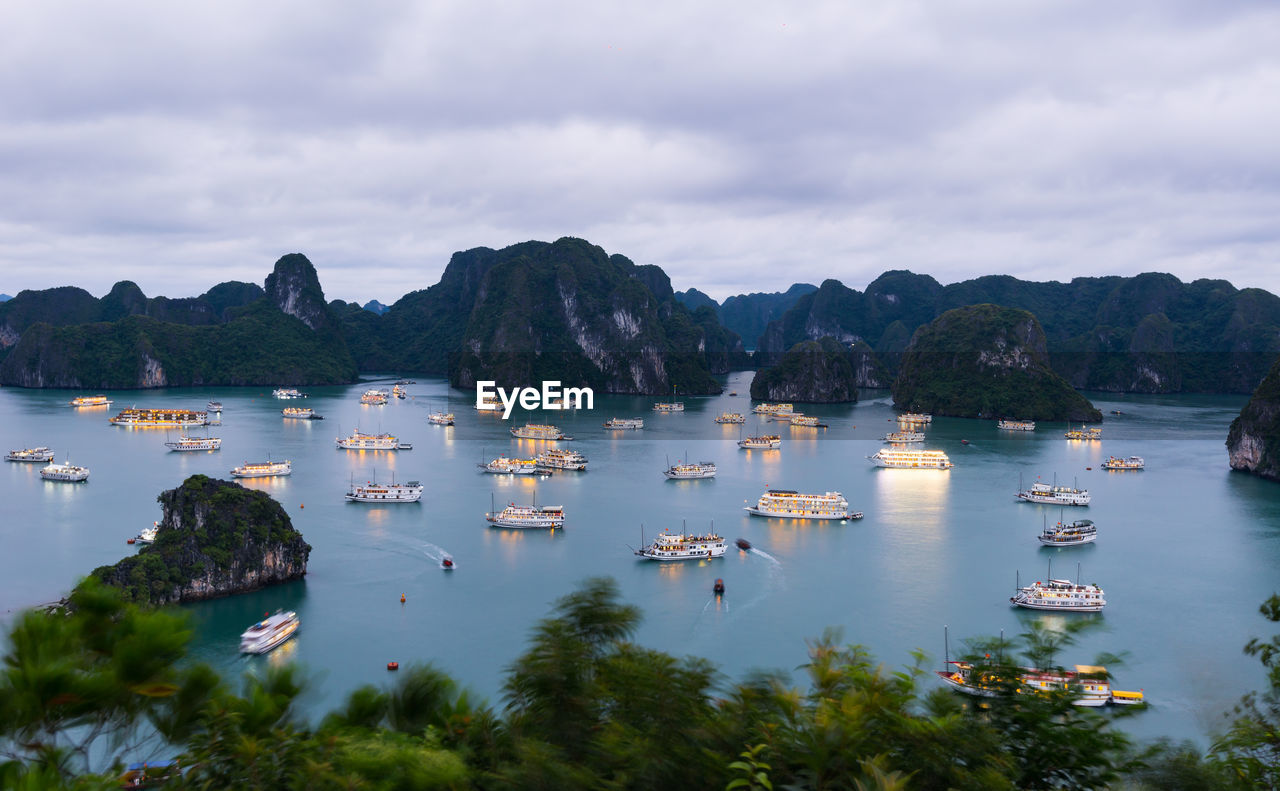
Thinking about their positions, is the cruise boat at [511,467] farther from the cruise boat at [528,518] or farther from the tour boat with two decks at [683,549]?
the tour boat with two decks at [683,549]

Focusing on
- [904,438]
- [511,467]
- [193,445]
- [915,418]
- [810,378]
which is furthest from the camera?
[810,378]

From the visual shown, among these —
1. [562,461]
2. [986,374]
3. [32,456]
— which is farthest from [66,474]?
[986,374]

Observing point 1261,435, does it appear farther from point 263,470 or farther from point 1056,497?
point 263,470

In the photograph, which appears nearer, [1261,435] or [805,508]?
[805,508]
